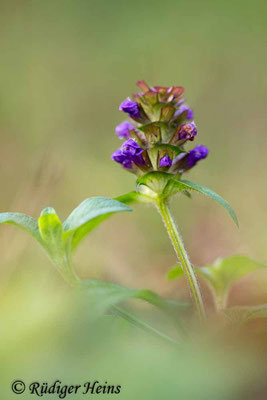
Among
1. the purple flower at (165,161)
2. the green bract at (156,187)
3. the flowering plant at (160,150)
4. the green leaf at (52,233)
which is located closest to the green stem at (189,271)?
the flowering plant at (160,150)

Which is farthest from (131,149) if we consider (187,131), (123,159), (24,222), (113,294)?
(113,294)

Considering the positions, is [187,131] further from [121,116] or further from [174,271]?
[121,116]

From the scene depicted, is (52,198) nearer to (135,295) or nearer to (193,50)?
(135,295)

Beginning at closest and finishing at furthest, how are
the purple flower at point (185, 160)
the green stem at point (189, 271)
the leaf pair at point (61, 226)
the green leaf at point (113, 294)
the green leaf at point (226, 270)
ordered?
the green leaf at point (113, 294) < the leaf pair at point (61, 226) < the green stem at point (189, 271) < the purple flower at point (185, 160) < the green leaf at point (226, 270)

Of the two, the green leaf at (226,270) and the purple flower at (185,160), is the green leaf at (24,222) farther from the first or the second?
the green leaf at (226,270)

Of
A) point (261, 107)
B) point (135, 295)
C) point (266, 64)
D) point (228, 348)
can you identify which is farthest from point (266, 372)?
point (266, 64)
